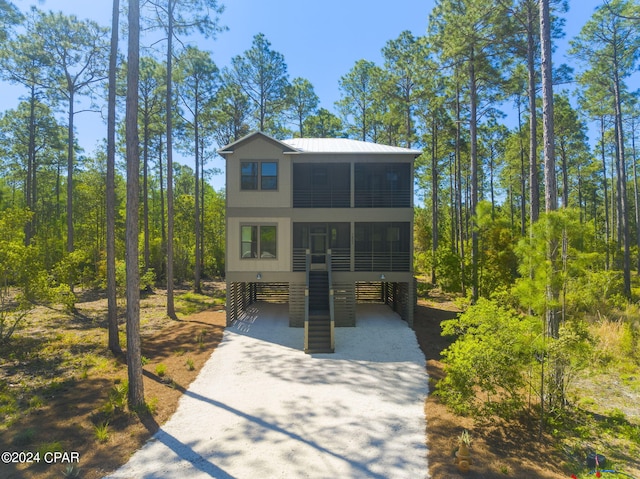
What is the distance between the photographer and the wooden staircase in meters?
12.6

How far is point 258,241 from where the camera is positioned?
15.7m

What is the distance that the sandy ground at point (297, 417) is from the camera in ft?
20.1

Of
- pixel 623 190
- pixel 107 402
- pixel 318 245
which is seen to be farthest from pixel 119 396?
pixel 623 190

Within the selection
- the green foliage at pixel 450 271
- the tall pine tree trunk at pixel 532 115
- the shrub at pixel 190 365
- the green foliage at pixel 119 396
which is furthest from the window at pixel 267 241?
the tall pine tree trunk at pixel 532 115

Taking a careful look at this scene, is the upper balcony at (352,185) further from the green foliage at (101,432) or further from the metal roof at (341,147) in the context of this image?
the green foliage at (101,432)

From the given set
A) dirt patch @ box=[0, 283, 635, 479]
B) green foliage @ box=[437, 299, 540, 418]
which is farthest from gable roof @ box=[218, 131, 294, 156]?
green foliage @ box=[437, 299, 540, 418]

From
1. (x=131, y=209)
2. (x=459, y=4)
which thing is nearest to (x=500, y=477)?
(x=131, y=209)

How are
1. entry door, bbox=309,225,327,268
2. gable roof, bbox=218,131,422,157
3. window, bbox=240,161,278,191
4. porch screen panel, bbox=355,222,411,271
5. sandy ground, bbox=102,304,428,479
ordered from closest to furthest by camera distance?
sandy ground, bbox=102,304,428,479, gable roof, bbox=218,131,422,157, window, bbox=240,161,278,191, porch screen panel, bbox=355,222,411,271, entry door, bbox=309,225,327,268

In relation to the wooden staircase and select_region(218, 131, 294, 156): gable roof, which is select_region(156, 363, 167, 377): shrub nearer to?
the wooden staircase

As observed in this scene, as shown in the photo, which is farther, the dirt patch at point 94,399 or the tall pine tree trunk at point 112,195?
the tall pine tree trunk at point 112,195

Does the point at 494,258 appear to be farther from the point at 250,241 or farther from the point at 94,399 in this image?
the point at 94,399

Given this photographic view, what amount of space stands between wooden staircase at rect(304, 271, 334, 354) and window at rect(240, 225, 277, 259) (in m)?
2.36

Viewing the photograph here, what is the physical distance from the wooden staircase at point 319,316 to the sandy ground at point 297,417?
0.51 metres

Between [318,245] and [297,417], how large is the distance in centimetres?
971
